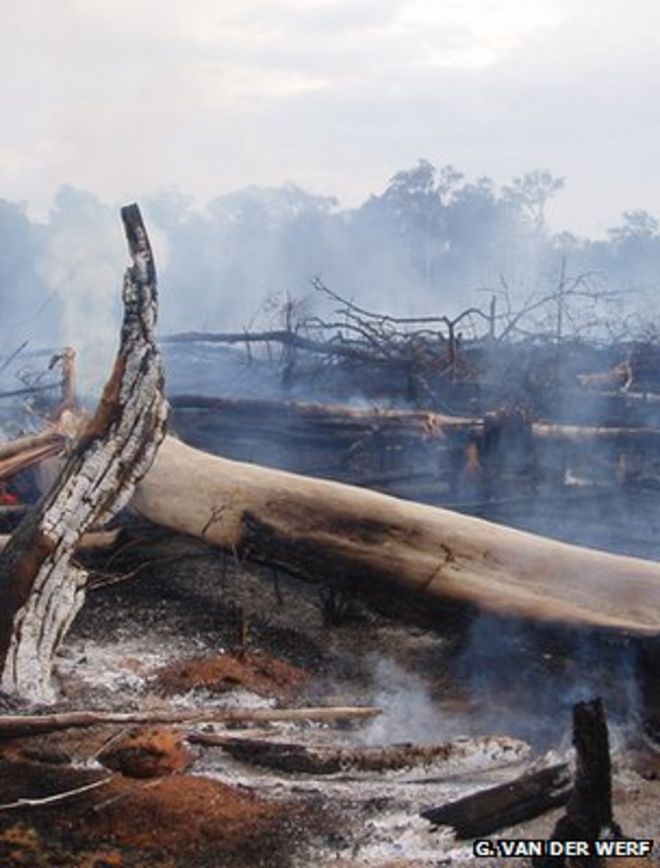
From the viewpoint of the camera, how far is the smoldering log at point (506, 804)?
293 centimetres

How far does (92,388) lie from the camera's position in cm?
1373

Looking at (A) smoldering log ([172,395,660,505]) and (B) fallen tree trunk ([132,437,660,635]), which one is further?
(A) smoldering log ([172,395,660,505])

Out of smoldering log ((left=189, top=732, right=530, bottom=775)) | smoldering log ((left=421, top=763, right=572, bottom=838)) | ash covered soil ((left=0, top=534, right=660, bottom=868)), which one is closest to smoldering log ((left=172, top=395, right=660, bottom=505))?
Answer: ash covered soil ((left=0, top=534, right=660, bottom=868))

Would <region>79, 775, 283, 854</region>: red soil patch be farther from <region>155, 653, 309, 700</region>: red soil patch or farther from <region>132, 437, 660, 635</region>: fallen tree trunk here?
<region>132, 437, 660, 635</region>: fallen tree trunk

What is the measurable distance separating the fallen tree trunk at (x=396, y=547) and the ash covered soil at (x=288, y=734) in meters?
0.18

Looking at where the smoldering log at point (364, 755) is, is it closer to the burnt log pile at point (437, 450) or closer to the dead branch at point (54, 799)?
the dead branch at point (54, 799)

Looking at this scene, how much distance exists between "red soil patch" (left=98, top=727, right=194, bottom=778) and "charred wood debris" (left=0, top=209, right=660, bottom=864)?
0.09 meters

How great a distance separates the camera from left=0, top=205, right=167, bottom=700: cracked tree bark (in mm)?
3951

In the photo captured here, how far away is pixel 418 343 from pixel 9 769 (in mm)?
6799

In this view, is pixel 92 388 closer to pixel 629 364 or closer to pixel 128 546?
pixel 629 364

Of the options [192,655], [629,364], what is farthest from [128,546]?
[629,364]

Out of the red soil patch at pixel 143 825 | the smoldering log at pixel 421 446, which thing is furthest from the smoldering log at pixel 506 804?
the smoldering log at pixel 421 446

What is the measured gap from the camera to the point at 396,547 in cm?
453

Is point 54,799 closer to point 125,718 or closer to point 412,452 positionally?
point 125,718
